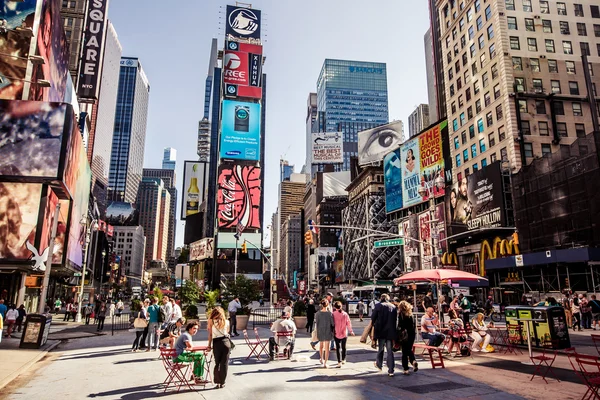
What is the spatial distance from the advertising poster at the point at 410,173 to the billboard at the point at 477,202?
13733 mm

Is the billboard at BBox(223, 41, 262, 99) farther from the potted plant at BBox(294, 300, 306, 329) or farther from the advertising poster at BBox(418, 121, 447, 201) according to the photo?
the potted plant at BBox(294, 300, 306, 329)

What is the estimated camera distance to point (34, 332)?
17.3 metres

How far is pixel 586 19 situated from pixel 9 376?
68084 millimetres

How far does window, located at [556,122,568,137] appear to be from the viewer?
5025cm

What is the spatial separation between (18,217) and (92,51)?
31.4m

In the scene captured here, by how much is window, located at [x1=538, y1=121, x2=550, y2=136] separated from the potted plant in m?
39.6

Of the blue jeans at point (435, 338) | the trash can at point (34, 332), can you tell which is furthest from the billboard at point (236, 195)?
Answer: the blue jeans at point (435, 338)

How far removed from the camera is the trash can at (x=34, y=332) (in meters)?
17.1

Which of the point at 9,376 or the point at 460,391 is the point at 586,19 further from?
the point at 9,376

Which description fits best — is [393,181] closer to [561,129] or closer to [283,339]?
[561,129]

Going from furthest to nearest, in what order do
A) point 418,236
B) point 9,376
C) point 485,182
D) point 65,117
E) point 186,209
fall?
point 186,209 → point 418,236 → point 485,182 → point 65,117 → point 9,376

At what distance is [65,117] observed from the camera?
105 ft

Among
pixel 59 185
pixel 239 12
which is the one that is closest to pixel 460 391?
pixel 59 185

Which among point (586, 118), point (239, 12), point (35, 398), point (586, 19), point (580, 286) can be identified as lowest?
point (35, 398)
